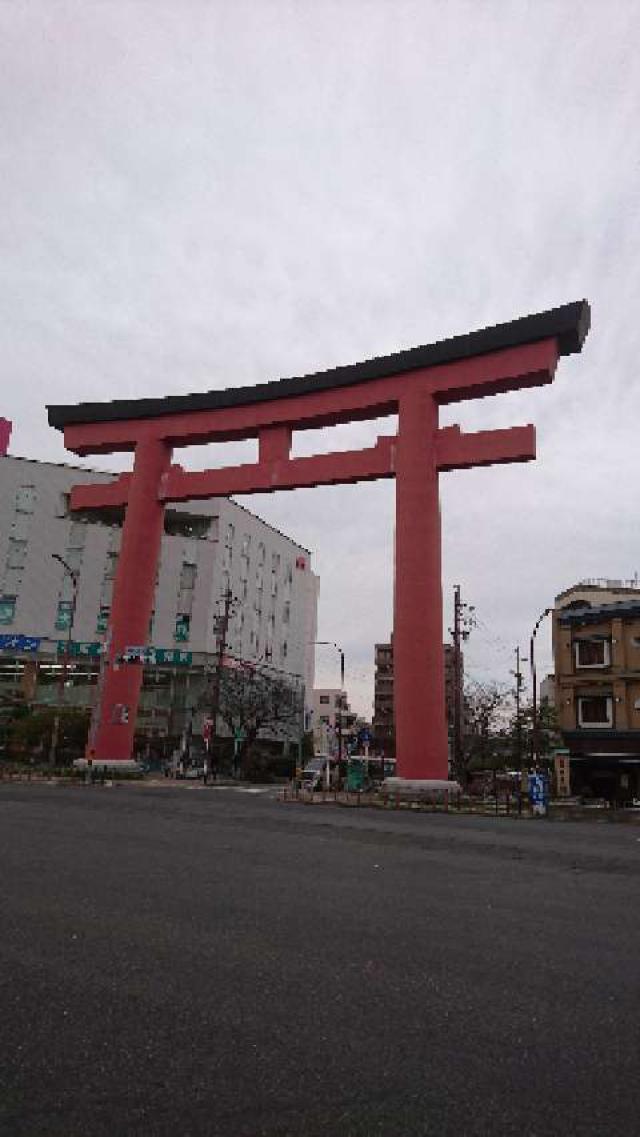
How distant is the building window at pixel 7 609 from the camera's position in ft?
176

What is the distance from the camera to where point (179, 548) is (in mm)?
58312

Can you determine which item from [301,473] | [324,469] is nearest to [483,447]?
[324,469]

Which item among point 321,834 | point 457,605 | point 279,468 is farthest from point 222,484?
point 321,834

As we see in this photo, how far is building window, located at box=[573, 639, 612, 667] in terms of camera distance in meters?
34.0

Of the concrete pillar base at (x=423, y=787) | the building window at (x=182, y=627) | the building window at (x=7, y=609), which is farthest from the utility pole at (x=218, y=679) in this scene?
the concrete pillar base at (x=423, y=787)

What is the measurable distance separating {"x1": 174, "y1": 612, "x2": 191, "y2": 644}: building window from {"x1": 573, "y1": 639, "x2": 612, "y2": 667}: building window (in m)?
31.3

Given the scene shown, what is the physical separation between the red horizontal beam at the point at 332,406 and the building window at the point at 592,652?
51.5 ft

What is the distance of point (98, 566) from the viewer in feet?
186

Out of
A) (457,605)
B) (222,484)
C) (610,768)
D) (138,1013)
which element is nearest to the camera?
(138,1013)

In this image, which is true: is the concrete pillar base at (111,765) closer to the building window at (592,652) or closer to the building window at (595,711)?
the building window at (595,711)

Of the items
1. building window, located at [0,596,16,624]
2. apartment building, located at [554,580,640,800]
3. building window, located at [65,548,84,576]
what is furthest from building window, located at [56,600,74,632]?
apartment building, located at [554,580,640,800]

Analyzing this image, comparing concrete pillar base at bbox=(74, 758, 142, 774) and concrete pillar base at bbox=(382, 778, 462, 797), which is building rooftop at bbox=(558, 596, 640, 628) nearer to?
concrete pillar base at bbox=(382, 778, 462, 797)

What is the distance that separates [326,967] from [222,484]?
84.3ft

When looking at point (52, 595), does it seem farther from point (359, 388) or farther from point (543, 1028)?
point (543, 1028)
